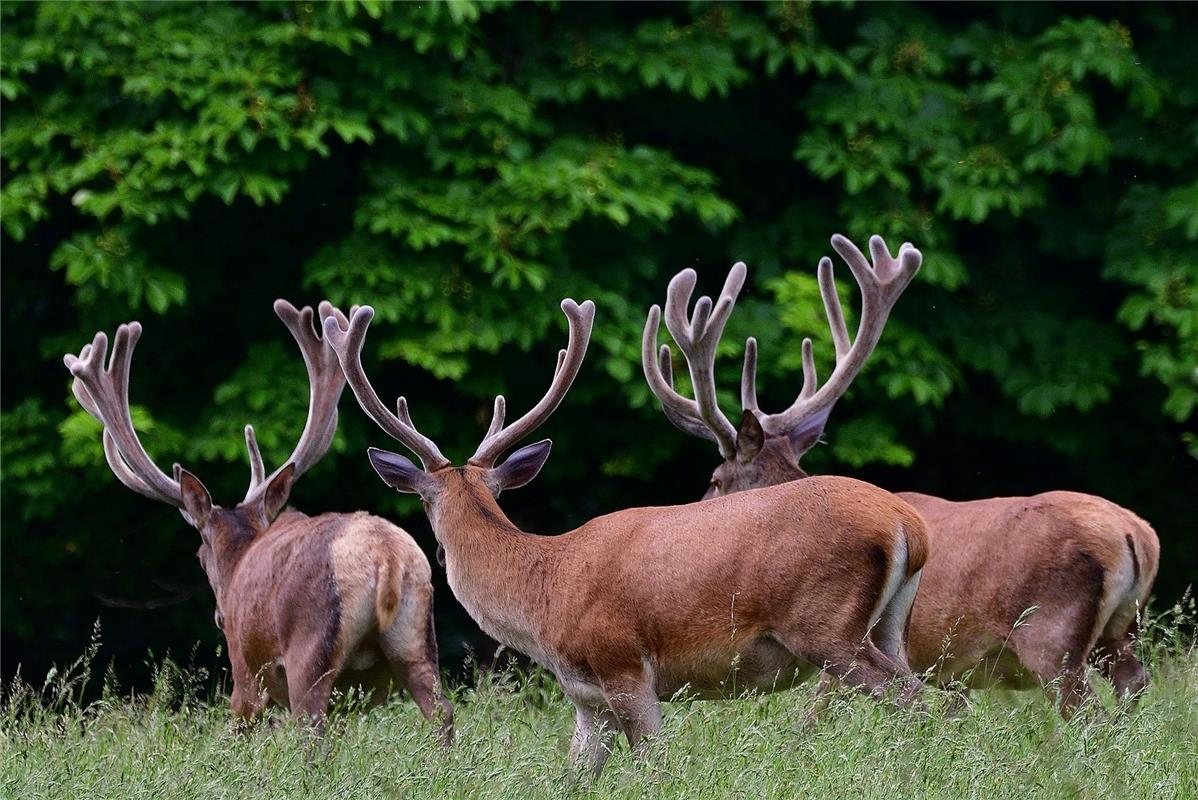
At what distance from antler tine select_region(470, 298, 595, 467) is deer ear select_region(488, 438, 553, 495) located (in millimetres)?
70

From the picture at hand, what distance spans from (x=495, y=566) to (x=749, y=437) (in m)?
1.59

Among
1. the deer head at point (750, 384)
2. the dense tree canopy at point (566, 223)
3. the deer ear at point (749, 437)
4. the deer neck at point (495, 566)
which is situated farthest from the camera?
the dense tree canopy at point (566, 223)

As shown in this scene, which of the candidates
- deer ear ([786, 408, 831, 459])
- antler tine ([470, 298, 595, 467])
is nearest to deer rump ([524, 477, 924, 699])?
antler tine ([470, 298, 595, 467])

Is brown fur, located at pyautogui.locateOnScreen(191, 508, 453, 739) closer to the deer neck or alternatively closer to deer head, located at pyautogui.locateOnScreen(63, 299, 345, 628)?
the deer neck

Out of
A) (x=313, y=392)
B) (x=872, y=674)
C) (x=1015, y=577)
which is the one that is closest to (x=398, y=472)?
(x=872, y=674)

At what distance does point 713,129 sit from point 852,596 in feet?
18.0

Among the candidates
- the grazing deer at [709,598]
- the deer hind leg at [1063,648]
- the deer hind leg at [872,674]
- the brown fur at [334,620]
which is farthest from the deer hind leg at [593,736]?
the deer hind leg at [1063,648]

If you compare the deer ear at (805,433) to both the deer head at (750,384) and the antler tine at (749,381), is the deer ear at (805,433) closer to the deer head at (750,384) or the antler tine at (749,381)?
the deer head at (750,384)

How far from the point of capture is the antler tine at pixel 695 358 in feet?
22.8

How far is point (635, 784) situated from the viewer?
457 centimetres

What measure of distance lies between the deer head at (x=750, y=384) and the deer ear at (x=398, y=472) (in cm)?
144

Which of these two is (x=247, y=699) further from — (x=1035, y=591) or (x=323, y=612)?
(x=1035, y=591)

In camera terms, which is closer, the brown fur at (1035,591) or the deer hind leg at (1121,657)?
the brown fur at (1035,591)

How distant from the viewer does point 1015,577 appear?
618 cm
